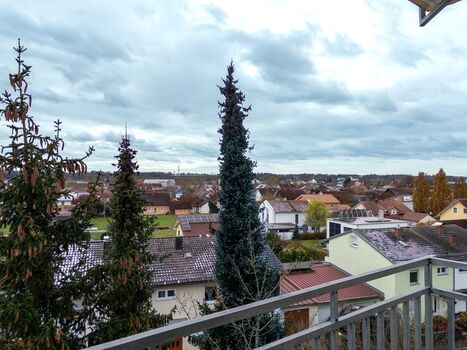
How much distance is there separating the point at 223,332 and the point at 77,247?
17.4ft

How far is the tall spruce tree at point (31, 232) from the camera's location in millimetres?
3789

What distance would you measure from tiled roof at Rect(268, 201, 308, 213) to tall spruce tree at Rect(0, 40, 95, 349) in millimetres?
39386

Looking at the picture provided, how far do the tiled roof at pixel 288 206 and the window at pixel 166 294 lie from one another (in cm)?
2984

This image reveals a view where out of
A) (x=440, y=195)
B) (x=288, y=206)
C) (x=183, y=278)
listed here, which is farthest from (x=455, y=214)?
(x=183, y=278)

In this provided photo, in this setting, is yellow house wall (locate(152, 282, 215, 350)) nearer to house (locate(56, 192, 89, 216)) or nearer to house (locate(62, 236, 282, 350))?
house (locate(62, 236, 282, 350))

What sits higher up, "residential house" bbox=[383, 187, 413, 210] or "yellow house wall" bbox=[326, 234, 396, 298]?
"residential house" bbox=[383, 187, 413, 210]

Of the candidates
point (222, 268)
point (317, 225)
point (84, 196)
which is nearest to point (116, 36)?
point (84, 196)

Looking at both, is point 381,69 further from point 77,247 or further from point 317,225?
point 317,225

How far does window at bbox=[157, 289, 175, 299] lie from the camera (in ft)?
45.4

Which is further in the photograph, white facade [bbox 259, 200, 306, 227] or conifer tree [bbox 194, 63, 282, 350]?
white facade [bbox 259, 200, 306, 227]

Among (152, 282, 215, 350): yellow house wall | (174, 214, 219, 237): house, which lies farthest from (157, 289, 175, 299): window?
(174, 214, 219, 237): house

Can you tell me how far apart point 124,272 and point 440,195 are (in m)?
42.2

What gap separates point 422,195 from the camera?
135 ft

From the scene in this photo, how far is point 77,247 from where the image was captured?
15.2 feet
